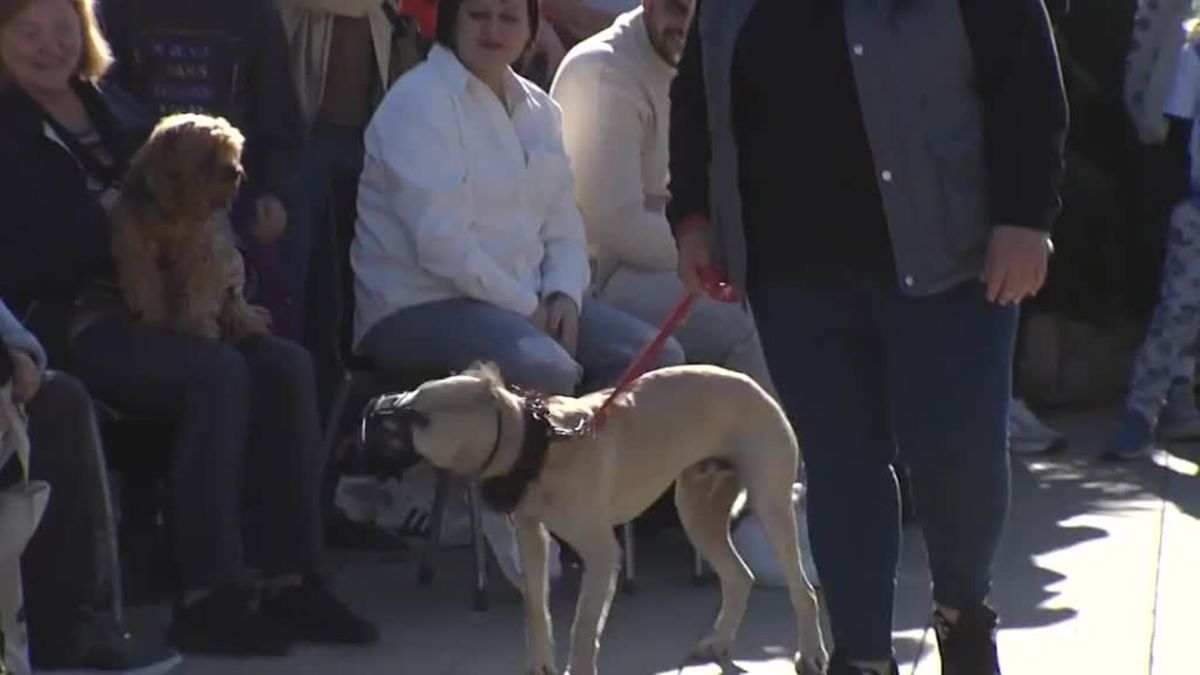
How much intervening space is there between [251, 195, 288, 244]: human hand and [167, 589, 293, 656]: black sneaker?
107 cm

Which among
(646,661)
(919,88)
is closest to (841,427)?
(919,88)

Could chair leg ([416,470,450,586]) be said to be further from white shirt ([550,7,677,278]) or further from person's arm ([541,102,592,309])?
white shirt ([550,7,677,278])

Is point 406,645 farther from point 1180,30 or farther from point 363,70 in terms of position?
point 1180,30

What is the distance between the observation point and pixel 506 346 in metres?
5.80

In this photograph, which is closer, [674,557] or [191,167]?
[191,167]

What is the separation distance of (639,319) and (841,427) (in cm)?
217

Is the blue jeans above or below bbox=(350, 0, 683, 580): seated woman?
below

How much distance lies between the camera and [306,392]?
18.4 ft

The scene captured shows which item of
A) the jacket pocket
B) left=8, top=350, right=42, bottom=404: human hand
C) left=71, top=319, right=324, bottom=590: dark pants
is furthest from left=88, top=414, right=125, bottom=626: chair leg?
the jacket pocket

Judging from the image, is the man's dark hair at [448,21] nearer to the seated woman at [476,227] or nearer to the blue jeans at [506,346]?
the seated woman at [476,227]

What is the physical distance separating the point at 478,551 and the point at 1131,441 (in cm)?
302

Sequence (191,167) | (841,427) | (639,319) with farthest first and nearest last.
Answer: (639,319), (191,167), (841,427)

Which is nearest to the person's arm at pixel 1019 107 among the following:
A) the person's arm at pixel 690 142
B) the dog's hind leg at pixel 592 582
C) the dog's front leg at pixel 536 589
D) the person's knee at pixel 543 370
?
the person's arm at pixel 690 142

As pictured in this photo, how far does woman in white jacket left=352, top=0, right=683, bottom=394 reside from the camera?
591cm
